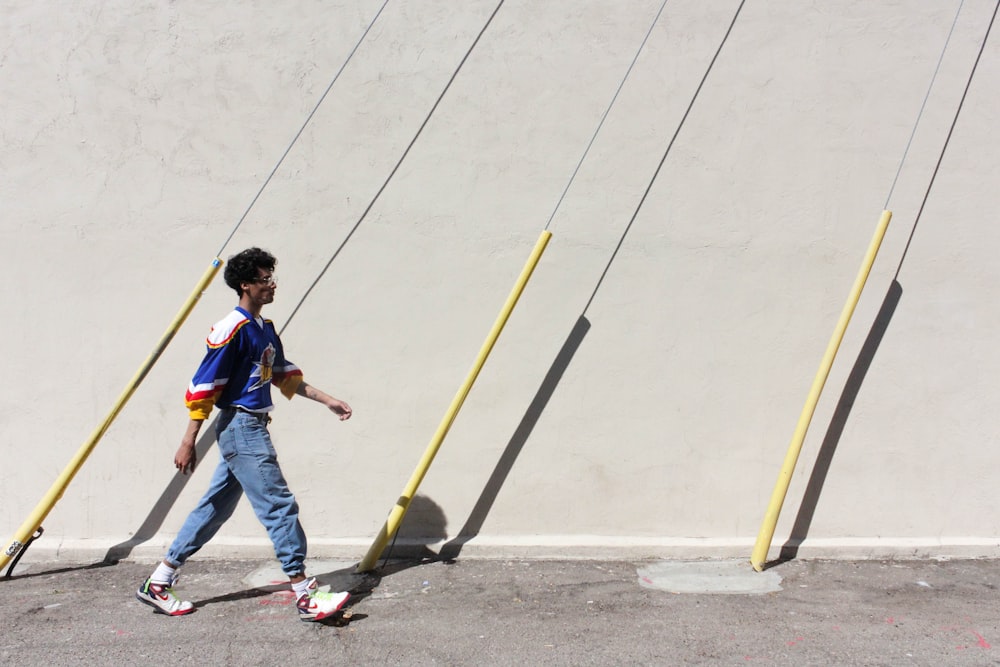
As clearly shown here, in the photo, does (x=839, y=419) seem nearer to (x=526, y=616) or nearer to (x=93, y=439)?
(x=526, y=616)

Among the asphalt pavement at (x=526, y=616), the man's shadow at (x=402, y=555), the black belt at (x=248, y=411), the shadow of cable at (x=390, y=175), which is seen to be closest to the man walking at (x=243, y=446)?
the black belt at (x=248, y=411)

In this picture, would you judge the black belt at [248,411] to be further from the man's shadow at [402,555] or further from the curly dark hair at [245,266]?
the man's shadow at [402,555]

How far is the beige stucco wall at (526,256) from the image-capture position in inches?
182

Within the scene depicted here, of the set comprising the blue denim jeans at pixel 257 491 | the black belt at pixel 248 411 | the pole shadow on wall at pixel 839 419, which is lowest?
the blue denim jeans at pixel 257 491

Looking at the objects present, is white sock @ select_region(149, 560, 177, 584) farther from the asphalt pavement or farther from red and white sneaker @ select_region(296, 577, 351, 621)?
red and white sneaker @ select_region(296, 577, 351, 621)

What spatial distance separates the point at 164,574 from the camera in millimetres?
3766

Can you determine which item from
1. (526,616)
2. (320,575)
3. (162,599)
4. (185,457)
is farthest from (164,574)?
(526,616)

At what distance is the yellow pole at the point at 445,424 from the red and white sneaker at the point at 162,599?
959mm

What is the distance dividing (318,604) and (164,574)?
79cm

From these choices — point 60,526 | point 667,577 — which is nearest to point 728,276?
point 667,577

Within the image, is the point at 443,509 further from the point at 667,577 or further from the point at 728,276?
the point at 728,276

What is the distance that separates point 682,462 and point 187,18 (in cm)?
393

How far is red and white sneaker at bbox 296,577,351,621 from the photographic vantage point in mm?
3594

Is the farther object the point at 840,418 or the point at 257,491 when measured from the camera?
the point at 840,418
